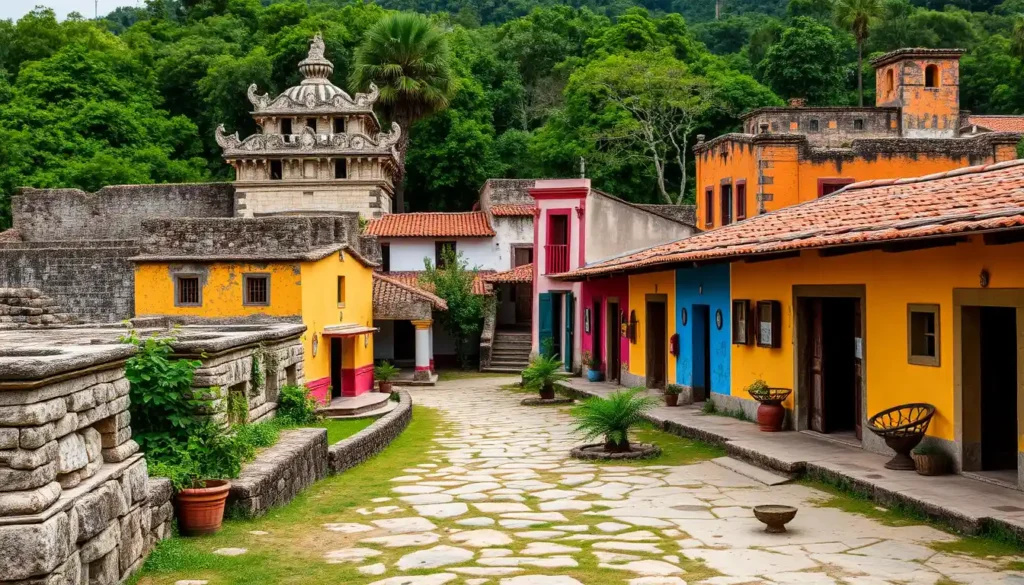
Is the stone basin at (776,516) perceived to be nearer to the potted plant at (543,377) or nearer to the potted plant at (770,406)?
the potted plant at (770,406)

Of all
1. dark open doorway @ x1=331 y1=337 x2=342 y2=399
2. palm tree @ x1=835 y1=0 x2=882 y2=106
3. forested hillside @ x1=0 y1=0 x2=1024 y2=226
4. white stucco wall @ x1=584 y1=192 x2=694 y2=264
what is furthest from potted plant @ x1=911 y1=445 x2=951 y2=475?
palm tree @ x1=835 y1=0 x2=882 y2=106

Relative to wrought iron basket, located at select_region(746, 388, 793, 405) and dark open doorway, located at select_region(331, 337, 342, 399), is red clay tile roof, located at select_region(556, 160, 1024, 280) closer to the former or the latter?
wrought iron basket, located at select_region(746, 388, 793, 405)

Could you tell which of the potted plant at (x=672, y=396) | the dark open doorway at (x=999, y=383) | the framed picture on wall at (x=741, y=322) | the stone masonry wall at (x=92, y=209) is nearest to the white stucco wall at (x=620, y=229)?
the potted plant at (x=672, y=396)

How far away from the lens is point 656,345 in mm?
→ 19125

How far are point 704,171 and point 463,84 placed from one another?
19609 mm

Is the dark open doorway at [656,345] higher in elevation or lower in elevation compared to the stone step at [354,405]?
higher

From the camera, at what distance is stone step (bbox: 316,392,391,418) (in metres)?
16.7

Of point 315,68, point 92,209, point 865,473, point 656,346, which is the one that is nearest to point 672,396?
point 656,346

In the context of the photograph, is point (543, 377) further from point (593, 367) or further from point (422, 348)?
point (422, 348)

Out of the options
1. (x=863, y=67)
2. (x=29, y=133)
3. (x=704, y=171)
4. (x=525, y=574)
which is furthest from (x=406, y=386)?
(x=863, y=67)

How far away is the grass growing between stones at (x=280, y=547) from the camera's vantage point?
21.3ft

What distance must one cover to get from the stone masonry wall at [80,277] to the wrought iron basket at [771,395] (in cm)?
1677

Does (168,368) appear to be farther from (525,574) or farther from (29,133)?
Answer: (29,133)

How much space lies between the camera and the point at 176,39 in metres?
56.6
